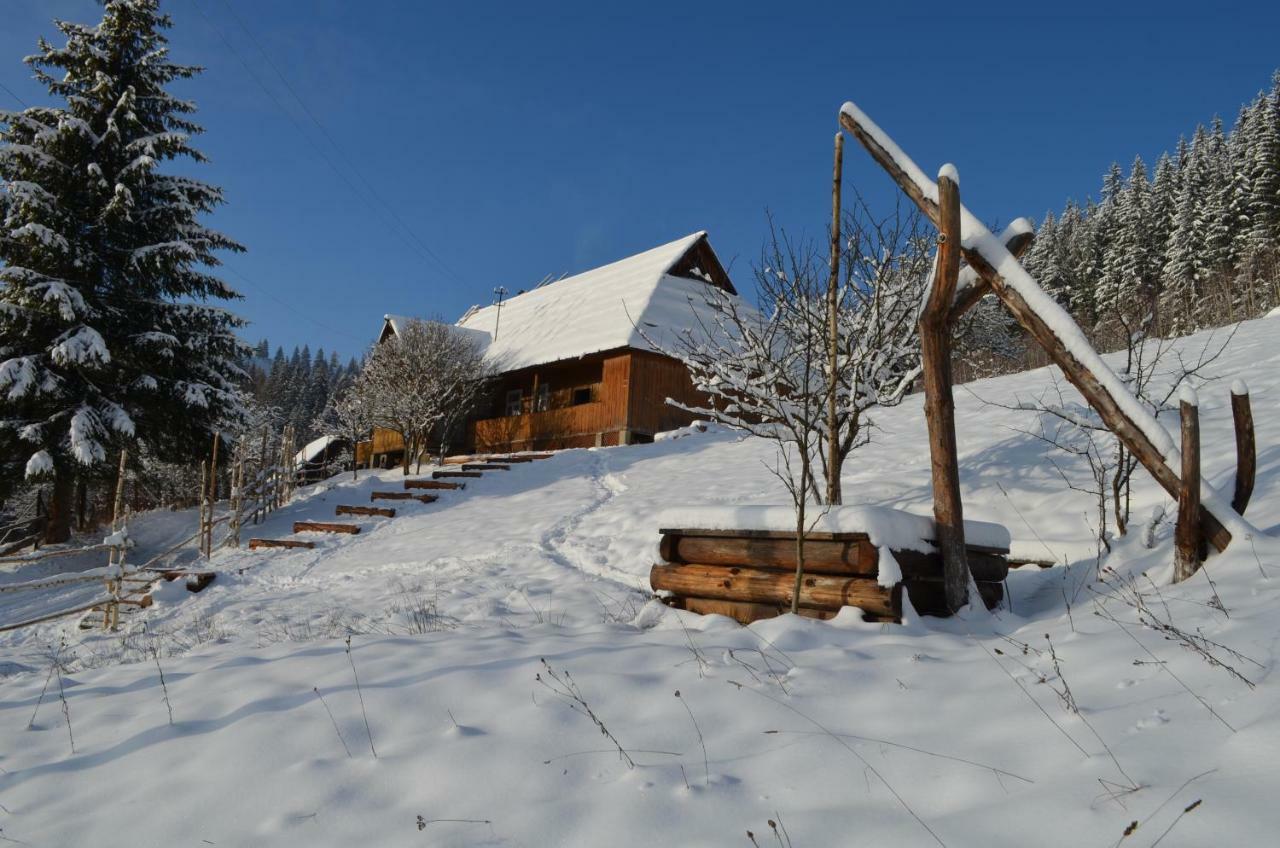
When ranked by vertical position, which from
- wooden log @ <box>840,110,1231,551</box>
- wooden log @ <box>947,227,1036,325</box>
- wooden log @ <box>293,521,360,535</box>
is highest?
wooden log @ <box>947,227,1036,325</box>

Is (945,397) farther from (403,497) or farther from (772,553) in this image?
(403,497)

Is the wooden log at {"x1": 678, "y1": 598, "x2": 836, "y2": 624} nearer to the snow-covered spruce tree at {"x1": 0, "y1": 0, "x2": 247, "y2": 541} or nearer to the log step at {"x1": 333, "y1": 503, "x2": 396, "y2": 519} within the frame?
the log step at {"x1": 333, "y1": 503, "x2": 396, "y2": 519}

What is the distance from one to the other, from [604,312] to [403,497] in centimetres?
980

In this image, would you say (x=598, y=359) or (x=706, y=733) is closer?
(x=706, y=733)

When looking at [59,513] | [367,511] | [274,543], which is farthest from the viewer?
[59,513]

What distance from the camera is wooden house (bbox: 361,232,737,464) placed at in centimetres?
2114

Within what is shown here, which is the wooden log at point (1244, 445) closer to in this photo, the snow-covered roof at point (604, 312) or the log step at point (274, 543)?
Answer: the log step at point (274, 543)

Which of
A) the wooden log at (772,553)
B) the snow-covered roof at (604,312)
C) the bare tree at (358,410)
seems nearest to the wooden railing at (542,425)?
the snow-covered roof at (604,312)

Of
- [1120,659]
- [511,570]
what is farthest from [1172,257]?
[1120,659]

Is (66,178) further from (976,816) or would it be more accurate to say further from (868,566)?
(976,816)

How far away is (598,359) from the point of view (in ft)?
73.2

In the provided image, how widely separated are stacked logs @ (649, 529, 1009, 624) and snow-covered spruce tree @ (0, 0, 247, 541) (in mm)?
14219

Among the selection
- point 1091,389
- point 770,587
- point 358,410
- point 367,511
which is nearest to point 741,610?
point 770,587

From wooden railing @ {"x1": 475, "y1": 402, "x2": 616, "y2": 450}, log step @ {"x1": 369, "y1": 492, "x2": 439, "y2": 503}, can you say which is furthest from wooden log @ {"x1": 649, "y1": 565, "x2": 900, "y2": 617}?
wooden railing @ {"x1": 475, "y1": 402, "x2": 616, "y2": 450}
